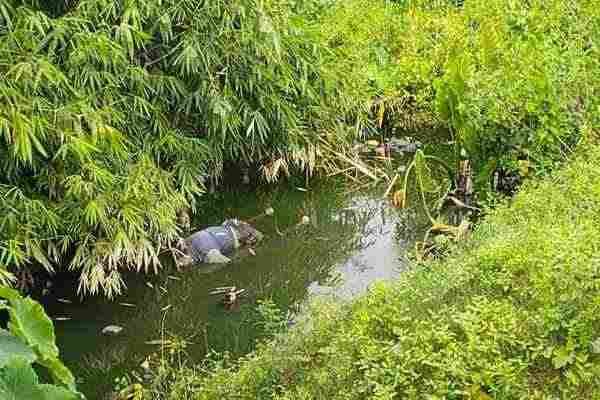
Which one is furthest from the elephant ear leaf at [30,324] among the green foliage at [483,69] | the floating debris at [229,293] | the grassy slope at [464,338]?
the green foliage at [483,69]

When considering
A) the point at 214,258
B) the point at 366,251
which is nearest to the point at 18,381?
the point at 214,258

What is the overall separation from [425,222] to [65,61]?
3.24 meters

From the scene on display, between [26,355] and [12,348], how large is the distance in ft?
0.23

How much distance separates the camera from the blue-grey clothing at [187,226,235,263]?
614 centimetres

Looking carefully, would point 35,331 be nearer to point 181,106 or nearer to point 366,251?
point 181,106

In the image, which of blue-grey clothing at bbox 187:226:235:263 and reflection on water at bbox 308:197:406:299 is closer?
reflection on water at bbox 308:197:406:299

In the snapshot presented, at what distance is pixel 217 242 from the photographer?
6.23 metres

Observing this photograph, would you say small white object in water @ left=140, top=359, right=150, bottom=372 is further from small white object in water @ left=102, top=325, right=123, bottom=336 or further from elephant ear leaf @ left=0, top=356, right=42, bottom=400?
elephant ear leaf @ left=0, top=356, right=42, bottom=400

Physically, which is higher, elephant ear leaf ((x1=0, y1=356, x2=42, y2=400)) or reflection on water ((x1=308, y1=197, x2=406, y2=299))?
elephant ear leaf ((x1=0, y1=356, x2=42, y2=400))

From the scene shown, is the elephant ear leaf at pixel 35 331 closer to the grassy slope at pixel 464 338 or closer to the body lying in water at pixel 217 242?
the grassy slope at pixel 464 338

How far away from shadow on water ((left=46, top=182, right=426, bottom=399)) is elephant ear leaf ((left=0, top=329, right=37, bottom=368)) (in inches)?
77.8

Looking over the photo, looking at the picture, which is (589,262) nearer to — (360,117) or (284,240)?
(284,240)

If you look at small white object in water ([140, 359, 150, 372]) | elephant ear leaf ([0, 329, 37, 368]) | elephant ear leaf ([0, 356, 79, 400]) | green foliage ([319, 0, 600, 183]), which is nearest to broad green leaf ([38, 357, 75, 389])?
elephant ear leaf ([0, 329, 37, 368])

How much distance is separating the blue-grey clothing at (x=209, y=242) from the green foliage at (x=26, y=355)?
326cm
